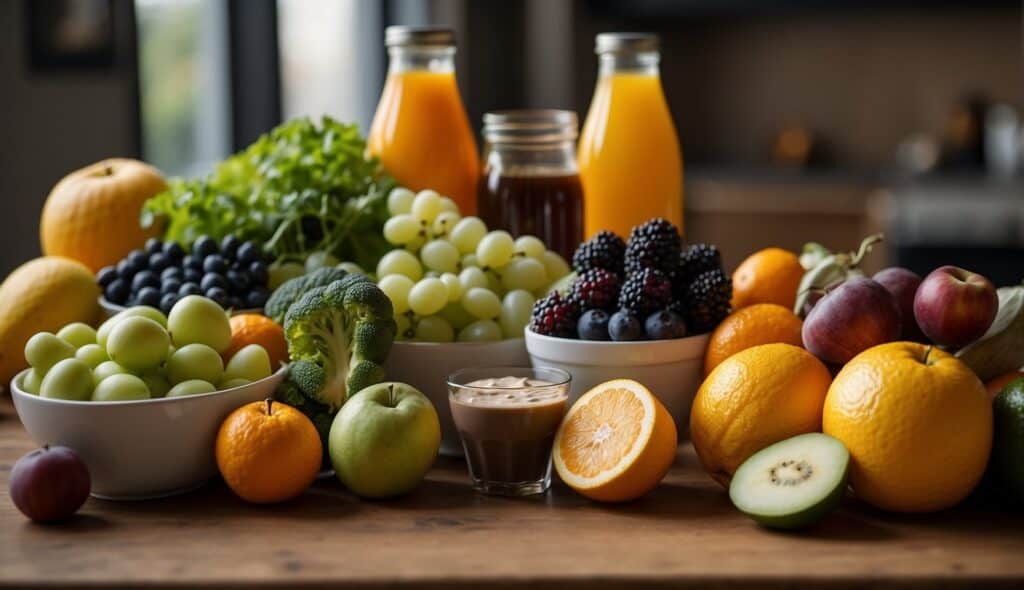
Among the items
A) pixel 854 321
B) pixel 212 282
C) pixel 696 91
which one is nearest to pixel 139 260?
pixel 212 282

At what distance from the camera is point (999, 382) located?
1054 millimetres

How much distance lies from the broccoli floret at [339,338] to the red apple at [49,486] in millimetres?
231

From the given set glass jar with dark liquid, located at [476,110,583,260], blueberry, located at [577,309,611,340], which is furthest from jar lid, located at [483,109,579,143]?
blueberry, located at [577,309,611,340]

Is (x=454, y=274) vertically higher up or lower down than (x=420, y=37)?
lower down

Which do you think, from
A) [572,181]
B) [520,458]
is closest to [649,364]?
[520,458]

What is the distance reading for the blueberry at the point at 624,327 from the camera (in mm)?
1104

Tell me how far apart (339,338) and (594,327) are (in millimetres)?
262

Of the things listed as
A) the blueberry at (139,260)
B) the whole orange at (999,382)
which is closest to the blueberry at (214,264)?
the blueberry at (139,260)

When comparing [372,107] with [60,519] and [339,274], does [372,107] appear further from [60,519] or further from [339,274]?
[60,519]

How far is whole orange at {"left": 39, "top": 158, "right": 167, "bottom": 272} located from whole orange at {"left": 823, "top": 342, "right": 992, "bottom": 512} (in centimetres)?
104

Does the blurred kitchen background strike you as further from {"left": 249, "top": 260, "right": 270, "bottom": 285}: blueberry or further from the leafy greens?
{"left": 249, "top": 260, "right": 270, "bottom": 285}: blueberry

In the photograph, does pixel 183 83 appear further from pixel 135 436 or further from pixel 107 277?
pixel 135 436

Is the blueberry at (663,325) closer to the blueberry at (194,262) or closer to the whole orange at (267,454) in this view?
the whole orange at (267,454)

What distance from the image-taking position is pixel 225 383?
1.09 meters
